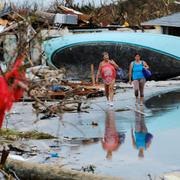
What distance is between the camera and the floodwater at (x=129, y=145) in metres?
10.6

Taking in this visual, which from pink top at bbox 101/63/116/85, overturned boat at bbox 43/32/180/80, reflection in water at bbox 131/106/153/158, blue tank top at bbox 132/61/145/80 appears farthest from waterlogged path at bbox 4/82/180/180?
overturned boat at bbox 43/32/180/80

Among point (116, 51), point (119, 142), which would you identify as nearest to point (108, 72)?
point (119, 142)

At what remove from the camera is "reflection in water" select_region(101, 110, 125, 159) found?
1250 cm

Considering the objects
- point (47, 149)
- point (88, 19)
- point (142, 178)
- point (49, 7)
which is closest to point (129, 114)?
point (47, 149)

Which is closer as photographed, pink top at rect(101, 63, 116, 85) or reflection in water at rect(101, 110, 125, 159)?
reflection in water at rect(101, 110, 125, 159)

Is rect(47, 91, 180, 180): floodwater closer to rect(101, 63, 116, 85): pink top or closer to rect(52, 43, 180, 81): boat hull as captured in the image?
rect(101, 63, 116, 85): pink top

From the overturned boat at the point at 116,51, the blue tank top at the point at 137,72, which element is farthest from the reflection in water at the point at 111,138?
the overturned boat at the point at 116,51

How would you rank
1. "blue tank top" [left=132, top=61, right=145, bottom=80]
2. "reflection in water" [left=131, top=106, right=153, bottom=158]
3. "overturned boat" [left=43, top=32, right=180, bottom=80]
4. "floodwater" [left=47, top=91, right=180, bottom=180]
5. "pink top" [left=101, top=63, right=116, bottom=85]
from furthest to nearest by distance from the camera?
"overturned boat" [left=43, top=32, right=180, bottom=80]
"pink top" [left=101, top=63, right=116, bottom=85]
"blue tank top" [left=132, top=61, right=145, bottom=80]
"reflection in water" [left=131, top=106, right=153, bottom=158]
"floodwater" [left=47, top=91, right=180, bottom=180]

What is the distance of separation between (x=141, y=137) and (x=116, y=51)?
18769 mm

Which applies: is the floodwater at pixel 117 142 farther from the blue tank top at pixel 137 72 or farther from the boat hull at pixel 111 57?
the boat hull at pixel 111 57

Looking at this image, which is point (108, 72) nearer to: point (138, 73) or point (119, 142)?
point (138, 73)

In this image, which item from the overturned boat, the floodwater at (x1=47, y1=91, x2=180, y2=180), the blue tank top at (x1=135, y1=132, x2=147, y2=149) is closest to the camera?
the floodwater at (x1=47, y1=91, x2=180, y2=180)

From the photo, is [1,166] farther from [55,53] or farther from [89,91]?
[55,53]

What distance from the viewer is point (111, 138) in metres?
13.7
